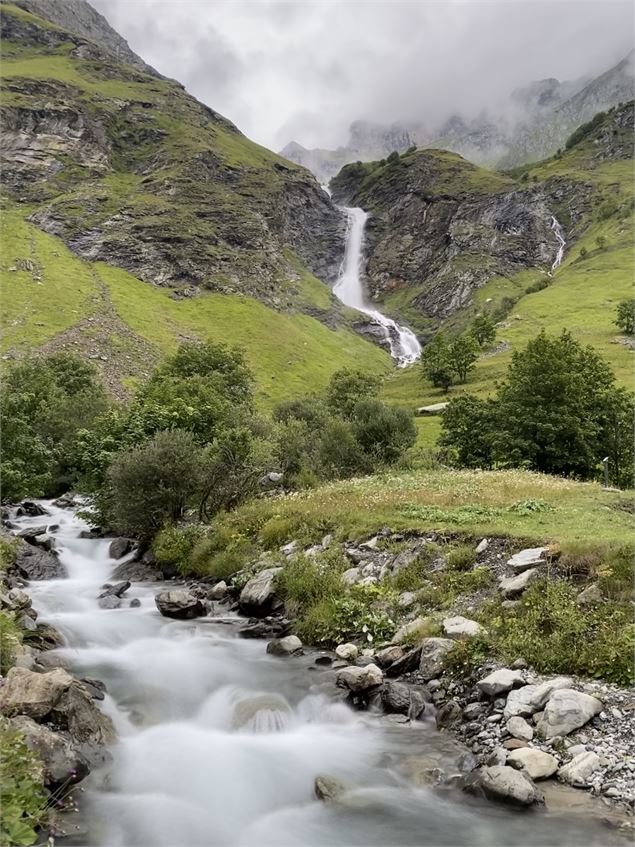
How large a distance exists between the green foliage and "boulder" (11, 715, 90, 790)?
65cm

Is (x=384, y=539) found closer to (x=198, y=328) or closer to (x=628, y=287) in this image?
(x=198, y=328)

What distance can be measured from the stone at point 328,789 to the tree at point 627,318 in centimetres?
11087

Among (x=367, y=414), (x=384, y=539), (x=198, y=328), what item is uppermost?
(x=198, y=328)

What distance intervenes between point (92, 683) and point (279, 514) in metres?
11.9

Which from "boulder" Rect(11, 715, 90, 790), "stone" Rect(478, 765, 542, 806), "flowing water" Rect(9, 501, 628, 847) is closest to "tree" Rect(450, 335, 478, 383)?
"flowing water" Rect(9, 501, 628, 847)

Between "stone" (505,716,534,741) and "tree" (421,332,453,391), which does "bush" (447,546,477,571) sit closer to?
"stone" (505,716,534,741)

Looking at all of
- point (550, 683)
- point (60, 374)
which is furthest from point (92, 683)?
point (60, 374)

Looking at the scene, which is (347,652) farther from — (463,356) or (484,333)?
(484,333)

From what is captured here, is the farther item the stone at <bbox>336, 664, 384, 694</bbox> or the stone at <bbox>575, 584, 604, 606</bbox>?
the stone at <bbox>336, 664, 384, 694</bbox>

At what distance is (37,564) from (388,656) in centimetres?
1796

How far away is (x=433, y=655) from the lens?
46.3 feet

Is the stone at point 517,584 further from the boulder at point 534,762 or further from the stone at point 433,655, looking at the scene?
the boulder at point 534,762

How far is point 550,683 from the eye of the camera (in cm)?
1188

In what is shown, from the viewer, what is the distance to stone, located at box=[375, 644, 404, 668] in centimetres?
1483
